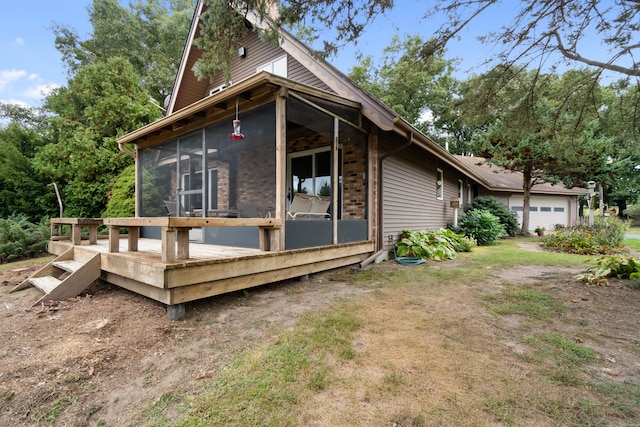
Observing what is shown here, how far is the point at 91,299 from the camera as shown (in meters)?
3.47

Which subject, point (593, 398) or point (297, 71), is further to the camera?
point (297, 71)

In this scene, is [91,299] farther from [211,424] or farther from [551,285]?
[551,285]

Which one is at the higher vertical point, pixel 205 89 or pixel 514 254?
pixel 205 89

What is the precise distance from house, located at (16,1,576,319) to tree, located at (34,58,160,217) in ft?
10.2

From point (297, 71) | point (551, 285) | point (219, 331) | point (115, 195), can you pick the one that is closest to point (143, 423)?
point (219, 331)

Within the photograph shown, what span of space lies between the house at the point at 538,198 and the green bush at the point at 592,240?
5.87 metres

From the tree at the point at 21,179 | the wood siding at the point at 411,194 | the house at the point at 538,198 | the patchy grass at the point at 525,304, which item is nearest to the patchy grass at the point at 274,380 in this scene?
the patchy grass at the point at 525,304

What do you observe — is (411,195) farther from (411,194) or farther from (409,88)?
(409,88)

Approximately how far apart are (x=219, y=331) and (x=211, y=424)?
48.3 inches

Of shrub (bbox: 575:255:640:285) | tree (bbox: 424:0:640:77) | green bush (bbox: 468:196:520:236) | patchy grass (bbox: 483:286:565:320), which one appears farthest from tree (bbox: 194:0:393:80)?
green bush (bbox: 468:196:520:236)

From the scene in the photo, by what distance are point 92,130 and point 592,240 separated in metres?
15.9

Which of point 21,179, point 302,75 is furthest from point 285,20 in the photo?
point 21,179

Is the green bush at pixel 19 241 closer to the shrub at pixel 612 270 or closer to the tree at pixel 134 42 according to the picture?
the shrub at pixel 612 270

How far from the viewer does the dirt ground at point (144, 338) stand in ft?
5.67
